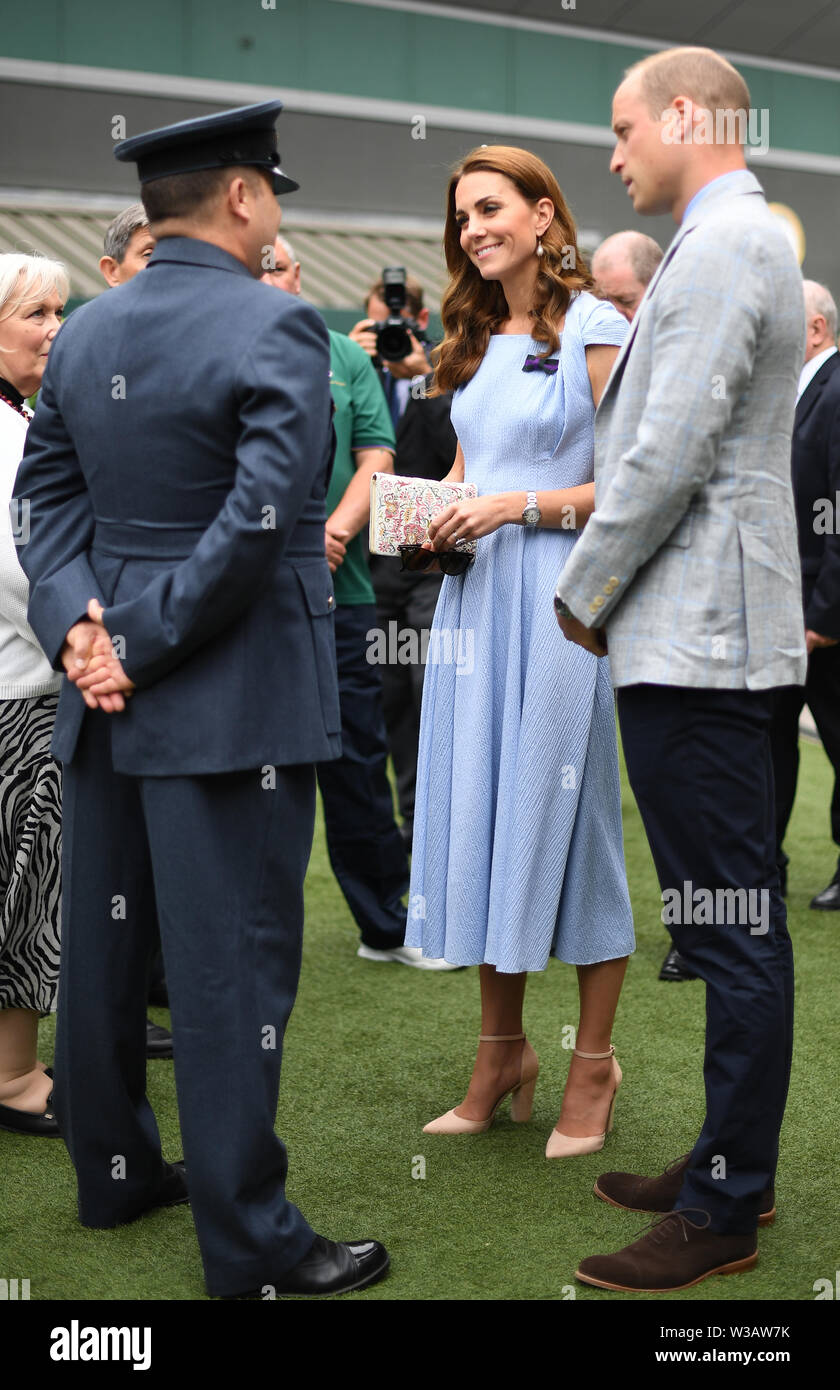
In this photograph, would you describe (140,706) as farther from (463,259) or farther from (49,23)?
(49,23)

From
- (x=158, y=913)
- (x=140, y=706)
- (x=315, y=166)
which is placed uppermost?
(x=315, y=166)

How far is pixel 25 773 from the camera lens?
7.86 ft

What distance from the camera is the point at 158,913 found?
1.80 m

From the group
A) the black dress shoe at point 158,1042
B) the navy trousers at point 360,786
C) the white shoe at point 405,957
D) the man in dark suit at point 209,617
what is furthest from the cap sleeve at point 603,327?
the white shoe at point 405,957

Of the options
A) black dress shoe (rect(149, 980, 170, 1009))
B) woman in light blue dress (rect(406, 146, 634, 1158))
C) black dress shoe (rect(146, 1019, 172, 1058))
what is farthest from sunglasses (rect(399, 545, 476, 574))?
black dress shoe (rect(149, 980, 170, 1009))

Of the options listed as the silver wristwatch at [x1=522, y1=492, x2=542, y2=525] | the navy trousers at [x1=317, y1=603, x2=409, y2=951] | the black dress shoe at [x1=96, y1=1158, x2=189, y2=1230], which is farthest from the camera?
the navy trousers at [x1=317, y1=603, x2=409, y2=951]

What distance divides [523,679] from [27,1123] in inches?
47.3

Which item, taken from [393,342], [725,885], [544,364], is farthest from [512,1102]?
[393,342]

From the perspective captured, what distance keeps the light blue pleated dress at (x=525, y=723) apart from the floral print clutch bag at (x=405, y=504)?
0.30 ft

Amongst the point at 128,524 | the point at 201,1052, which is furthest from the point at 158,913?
the point at 128,524

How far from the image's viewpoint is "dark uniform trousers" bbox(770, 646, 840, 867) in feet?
11.5

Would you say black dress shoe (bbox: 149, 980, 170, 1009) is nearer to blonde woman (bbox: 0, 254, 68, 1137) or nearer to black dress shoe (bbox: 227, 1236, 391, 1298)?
blonde woman (bbox: 0, 254, 68, 1137)

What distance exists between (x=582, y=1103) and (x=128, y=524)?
128 centimetres

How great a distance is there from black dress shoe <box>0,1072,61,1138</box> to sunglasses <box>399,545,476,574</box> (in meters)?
1.19
